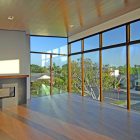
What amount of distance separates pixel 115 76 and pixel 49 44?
381 cm

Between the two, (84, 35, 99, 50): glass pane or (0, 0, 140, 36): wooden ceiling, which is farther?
(84, 35, 99, 50): glass pane

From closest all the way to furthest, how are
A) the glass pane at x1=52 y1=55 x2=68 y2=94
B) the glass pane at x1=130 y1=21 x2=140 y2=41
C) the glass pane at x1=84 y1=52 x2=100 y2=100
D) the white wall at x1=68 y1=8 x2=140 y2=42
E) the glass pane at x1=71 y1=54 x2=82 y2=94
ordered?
the white wall at x1=68 y1=8 x2=140 y2=42 < the glass pane at x1=130 y1=21 x2=140 y2=41 < the glass pane at x1=84 y1=52 x2=100 y2=100 < the glass pane at x1=71 y1=54 x2=82 y2=94 < the glass pane at x1=52 y1=55 x2=68 y2=94

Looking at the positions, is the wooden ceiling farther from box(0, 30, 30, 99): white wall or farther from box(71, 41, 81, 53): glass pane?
box(71, 41, 81, 53): glass pane

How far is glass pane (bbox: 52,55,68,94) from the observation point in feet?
31.2

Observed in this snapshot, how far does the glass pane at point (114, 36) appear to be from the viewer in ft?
20.9

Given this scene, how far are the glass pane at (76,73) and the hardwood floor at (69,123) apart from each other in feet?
9.08

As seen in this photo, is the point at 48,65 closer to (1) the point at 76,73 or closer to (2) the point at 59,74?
(2) the point at 59,74

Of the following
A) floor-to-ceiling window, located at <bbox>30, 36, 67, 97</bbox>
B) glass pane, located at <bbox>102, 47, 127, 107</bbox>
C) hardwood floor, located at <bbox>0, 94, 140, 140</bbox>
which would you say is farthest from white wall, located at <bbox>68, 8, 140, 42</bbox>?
hardwood floor, located at <bbox>0, 94, 140, 140</bbox>

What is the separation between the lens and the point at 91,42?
8.09m

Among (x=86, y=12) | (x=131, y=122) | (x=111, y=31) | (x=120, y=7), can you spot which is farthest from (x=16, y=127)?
(x=111, y=31)

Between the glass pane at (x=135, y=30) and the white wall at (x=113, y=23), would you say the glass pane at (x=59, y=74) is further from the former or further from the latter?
the glass pane at (x=135, y=30)

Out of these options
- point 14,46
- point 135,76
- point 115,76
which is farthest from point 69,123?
point 14,46

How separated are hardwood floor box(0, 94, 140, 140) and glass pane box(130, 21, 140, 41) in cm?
230

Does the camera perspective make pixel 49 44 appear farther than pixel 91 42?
Yes
